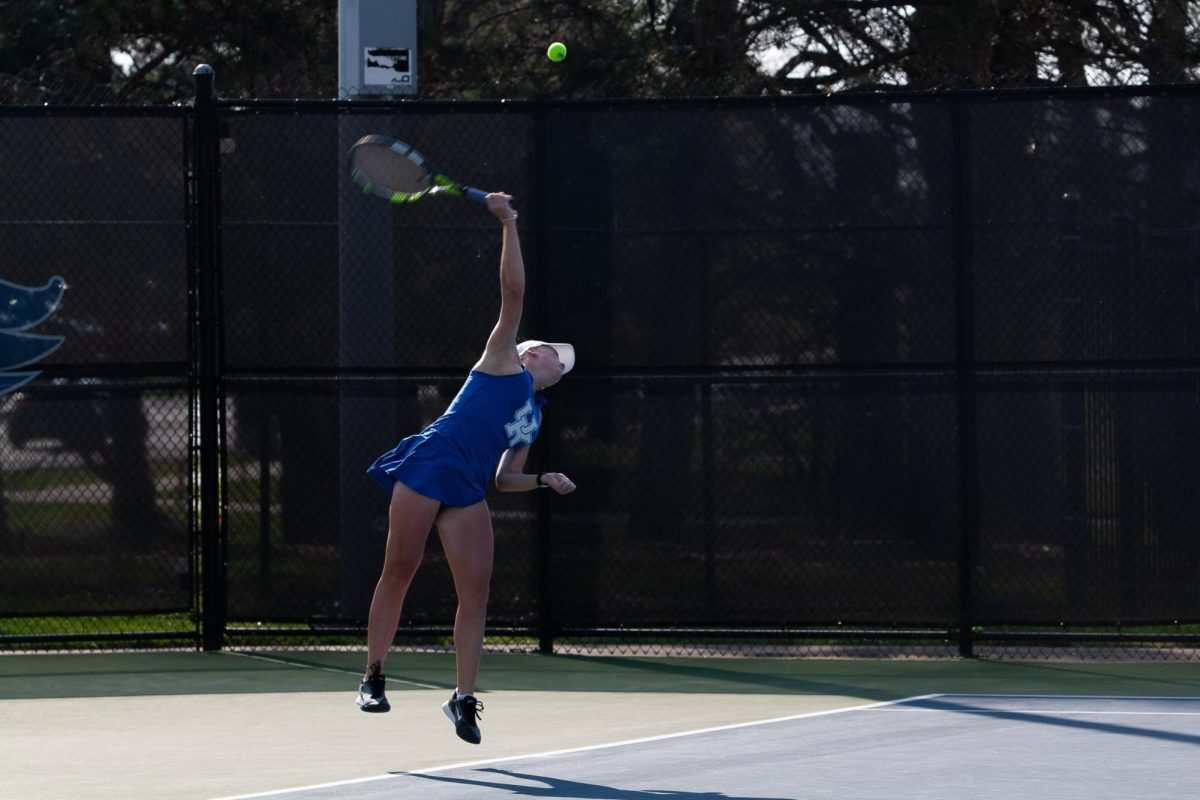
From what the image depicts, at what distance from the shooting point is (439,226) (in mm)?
9633

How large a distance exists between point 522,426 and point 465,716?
106 centimetres

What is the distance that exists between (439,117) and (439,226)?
529 millimetres

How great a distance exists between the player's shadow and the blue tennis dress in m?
1.05

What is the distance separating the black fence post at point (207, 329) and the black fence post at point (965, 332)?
359 cm

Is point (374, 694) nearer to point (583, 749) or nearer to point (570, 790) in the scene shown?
point (583, 749)

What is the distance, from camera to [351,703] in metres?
8.43

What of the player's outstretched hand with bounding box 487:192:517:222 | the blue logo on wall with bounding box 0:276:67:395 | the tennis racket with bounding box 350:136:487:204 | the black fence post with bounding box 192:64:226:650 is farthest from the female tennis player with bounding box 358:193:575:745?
the blue logo on wall with bounding box 0:276:67:395

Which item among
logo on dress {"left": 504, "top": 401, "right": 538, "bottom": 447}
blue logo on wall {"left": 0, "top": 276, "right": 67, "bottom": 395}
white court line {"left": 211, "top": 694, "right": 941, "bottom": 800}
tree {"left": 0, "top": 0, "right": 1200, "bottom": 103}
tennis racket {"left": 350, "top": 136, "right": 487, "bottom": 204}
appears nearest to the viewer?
white court line {"left": 211, "top": 694, "right": 941, "bottom": 800}

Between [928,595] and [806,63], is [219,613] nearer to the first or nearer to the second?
[928,595]

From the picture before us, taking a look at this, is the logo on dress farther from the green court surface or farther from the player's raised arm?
the green court surface

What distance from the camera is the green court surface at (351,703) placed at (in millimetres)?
6957

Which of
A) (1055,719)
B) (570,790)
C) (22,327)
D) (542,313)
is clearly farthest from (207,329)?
(1055,719)

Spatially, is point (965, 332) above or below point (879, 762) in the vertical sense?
above

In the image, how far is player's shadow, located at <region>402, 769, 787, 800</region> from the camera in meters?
6.27
